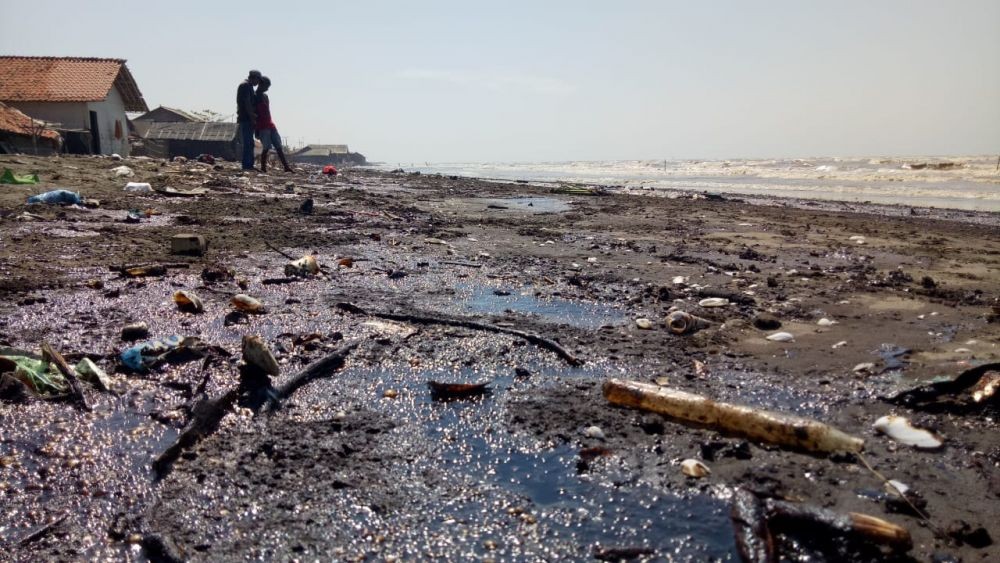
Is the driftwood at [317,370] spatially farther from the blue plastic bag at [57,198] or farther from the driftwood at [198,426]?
the blue plastic bag at [57,198]

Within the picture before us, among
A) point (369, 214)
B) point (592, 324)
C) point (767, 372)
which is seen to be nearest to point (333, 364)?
point (592, 324)

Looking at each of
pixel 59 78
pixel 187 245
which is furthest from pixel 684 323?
pixel 59 78

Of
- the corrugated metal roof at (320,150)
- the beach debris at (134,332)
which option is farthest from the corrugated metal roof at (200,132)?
the corrugated metal roof at (320,150)

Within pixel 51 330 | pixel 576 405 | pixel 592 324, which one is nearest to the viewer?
pixel 576 405

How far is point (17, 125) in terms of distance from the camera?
2055 cm

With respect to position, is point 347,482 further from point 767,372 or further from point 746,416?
point 767,372

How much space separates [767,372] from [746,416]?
94cm

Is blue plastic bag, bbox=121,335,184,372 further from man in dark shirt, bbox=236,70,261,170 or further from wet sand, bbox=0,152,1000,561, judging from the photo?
man in dark shirt, bbox=236,70,261,170

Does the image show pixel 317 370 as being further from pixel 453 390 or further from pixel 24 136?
pixel 24 136

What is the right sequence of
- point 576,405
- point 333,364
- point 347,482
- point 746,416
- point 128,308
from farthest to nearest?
point 128,308 → point 333,364 → point 576,405 → point 746,416 → point 347,482

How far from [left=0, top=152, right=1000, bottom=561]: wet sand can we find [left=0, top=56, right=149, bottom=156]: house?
77.9 feet

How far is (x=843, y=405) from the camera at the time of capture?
3154mm

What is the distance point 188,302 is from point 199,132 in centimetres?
2967

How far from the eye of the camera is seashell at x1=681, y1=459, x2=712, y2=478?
2.44 m
